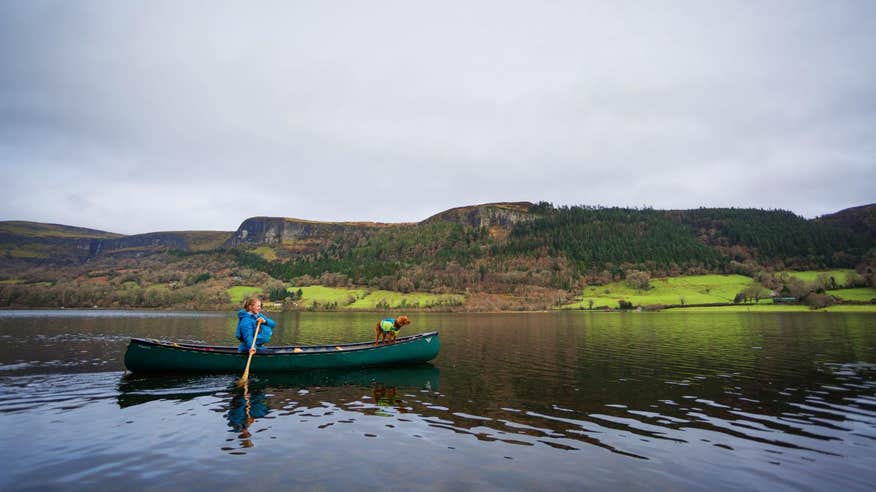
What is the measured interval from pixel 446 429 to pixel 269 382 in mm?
12666

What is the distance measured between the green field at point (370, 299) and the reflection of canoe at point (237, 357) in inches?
5034

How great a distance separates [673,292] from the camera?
152 meters

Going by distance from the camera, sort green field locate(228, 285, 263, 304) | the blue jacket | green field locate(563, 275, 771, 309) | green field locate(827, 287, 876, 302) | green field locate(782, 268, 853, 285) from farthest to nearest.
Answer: green field locate(228, 285, 263, 304) → green field locate(782, 268, 853, 285) → green field locate(563, 275, 771, 309) → green field locate(827, 287, 876, 302) → the blue jacket

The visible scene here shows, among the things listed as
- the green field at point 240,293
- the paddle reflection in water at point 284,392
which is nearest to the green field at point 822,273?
the paddle reflection in water at point 284,392

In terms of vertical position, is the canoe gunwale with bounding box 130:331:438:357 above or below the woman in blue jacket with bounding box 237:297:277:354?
below

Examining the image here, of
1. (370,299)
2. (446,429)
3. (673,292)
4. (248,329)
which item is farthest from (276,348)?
(673,292)

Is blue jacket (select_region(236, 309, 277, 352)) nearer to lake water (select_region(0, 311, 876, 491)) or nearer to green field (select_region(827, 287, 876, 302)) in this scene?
lake water (select_region(0, 311, 876, 491))

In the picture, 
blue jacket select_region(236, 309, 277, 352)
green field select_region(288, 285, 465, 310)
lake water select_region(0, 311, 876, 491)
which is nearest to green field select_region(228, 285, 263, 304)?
green field select_region(288, 285, 465, 310)

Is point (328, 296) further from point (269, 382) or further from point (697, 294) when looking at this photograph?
point (269, 382)

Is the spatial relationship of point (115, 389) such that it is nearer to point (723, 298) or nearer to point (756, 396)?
point (756, 396)

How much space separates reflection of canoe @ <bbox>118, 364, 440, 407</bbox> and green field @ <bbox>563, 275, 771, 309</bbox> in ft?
420

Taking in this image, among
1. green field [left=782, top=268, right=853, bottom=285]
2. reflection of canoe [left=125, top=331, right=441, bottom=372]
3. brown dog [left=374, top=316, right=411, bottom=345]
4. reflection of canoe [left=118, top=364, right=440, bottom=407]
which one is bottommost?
reflection of canoe [left=118, top=364, right=440, bottom=407]

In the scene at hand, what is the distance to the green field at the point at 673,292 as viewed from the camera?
137m

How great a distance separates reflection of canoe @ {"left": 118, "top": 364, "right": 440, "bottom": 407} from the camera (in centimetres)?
1941
